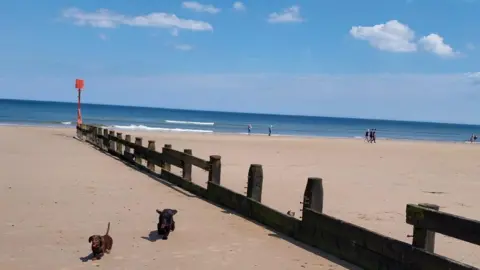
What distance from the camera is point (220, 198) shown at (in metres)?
9.21

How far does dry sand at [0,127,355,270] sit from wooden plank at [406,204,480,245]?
1.21 metres

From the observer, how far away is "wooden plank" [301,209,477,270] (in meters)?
4.69

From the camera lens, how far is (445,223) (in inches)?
185

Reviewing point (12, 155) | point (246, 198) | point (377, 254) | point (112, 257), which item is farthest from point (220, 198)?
point (12, 155)

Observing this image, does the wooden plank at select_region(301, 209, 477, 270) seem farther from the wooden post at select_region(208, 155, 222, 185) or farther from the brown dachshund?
the wooden post at select_region(208, 155, 222, 185)

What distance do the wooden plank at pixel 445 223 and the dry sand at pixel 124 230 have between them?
121 centimetres

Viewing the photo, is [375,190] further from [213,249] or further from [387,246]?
[387,246]

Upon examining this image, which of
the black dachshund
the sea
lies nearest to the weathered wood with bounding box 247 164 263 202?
the black dachshund

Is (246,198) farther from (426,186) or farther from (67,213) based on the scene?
(426,186)

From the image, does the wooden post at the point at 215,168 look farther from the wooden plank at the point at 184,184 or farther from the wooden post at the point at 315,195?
the wooden post at the point at 315,195

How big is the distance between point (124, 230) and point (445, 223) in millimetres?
4333

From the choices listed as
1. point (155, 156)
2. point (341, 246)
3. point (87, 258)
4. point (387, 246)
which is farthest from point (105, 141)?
point (387, 246)

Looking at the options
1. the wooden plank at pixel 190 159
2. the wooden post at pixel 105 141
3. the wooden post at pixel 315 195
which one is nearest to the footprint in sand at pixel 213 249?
the wooden post at pixel 315 195

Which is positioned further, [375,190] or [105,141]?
[105,141]
